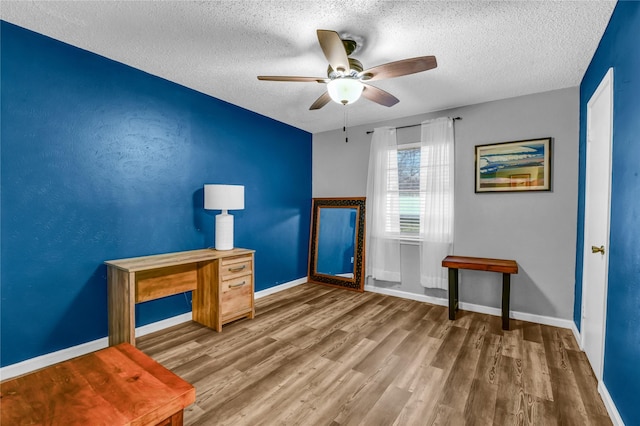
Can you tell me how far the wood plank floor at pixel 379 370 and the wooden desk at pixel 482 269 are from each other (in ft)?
0.57

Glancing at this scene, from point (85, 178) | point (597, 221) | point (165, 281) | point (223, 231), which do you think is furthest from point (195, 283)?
point (597, 221)

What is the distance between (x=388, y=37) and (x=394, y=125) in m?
2.02

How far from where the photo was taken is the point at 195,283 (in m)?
3.16

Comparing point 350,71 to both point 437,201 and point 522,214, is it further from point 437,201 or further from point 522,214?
point 522,214

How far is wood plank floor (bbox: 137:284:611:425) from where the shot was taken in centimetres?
179

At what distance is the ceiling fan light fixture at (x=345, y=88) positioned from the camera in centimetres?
218

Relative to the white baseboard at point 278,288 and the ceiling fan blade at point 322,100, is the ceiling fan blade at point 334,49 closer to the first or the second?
the ceiling fan blade at point 322,100

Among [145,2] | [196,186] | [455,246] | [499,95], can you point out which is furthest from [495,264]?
[145,2]

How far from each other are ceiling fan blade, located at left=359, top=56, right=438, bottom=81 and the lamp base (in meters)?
2.00

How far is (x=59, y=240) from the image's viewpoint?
2354mm

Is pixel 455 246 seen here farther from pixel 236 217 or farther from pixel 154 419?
pixel 154 419

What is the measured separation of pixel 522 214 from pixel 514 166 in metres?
0.55

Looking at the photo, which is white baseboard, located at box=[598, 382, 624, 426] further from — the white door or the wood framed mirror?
the wood framed mirror

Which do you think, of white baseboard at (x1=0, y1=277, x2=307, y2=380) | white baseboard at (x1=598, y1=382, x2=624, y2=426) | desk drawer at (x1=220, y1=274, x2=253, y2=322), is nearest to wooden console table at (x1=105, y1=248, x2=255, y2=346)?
desk drawer at (x1=220, y1=274, x2=253, y2=322)
